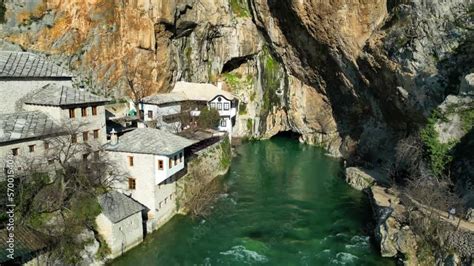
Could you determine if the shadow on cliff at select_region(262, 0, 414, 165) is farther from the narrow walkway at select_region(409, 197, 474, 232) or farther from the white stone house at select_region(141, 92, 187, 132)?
the white stone house at select_region(141, 92, 187, 132)

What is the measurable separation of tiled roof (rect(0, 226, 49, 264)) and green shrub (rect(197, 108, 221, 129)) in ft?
88.1

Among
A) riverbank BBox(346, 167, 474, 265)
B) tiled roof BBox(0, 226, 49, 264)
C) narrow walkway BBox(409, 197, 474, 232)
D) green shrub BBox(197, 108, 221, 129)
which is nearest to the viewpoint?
tiled roof BBox(0, 226, 49, 264)

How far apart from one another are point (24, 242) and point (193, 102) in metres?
30.4

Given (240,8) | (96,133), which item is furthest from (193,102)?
(96,133)

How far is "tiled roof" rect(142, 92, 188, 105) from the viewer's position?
144 ft

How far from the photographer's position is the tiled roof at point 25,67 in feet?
89.0

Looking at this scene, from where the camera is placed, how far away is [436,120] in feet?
99.6

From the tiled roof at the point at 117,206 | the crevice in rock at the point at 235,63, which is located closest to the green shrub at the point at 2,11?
the tiled roof at the point at 117,206

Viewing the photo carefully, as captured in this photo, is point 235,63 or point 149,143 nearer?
point 149,143

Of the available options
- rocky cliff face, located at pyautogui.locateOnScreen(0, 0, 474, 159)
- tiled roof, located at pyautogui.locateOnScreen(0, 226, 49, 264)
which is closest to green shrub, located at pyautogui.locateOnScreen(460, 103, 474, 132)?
rocky cliff face, located at pyautogui.locateOnScreen(0, 0, 474, 159)

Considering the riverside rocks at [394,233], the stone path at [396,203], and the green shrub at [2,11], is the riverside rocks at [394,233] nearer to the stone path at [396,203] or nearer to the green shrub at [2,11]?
the stone path at [396,203]

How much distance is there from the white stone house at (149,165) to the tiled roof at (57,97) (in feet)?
10.8

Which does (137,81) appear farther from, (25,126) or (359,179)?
(359,179)

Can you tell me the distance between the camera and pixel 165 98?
4572 cm
